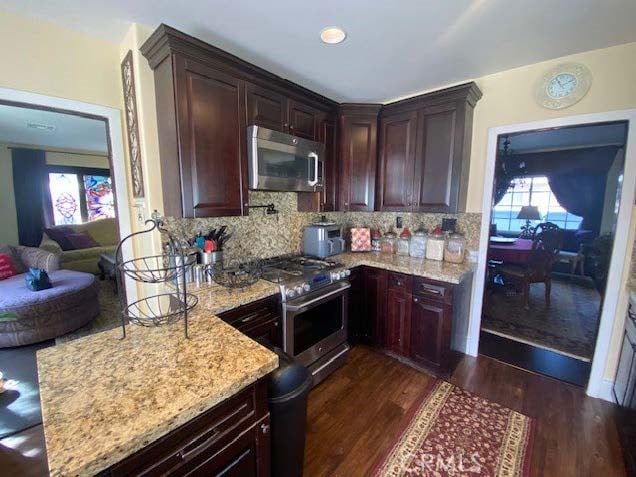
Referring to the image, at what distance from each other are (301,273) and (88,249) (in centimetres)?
498

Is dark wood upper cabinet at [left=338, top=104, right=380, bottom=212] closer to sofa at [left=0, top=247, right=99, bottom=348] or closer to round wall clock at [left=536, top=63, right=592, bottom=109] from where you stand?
round wall clock at [left=536, top=63, right=592, bottom=109]

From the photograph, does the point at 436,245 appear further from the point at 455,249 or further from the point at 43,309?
the point at 43,309

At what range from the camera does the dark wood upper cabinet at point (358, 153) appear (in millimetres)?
2756

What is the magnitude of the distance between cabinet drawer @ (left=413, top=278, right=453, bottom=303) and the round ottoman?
3.73m

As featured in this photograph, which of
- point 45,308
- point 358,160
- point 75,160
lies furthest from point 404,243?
point 75,160

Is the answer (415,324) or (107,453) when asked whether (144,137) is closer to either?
(107,453)

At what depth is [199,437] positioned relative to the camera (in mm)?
833

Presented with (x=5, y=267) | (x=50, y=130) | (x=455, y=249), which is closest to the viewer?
(x=455, y=249)

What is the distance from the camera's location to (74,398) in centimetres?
80

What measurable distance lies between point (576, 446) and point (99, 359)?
263cm

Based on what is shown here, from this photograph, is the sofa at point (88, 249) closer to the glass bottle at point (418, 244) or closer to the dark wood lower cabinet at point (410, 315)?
the dark wood lower cabinet at point (410, 315)

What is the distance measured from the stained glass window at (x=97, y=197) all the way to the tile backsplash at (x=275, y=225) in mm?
5142

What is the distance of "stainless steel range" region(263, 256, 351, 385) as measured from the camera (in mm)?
1949

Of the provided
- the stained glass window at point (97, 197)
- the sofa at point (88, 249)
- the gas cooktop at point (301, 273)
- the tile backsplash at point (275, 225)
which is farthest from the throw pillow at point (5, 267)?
the gas cooktop at point (301, 273)
